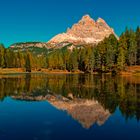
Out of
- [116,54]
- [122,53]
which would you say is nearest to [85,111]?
[122,53]

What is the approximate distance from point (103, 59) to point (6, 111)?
11583 centimetres

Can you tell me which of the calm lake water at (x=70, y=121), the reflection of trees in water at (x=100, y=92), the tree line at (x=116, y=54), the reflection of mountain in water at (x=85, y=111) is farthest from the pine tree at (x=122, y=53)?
the calm lake water at (x=70, y=121)

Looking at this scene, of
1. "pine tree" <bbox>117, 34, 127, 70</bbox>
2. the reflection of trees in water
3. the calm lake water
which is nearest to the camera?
the calm lake water

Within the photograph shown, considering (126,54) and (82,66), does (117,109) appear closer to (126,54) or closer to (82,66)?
(126,54)

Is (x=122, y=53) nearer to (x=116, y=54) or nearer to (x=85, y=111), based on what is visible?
(x=116, y=54)

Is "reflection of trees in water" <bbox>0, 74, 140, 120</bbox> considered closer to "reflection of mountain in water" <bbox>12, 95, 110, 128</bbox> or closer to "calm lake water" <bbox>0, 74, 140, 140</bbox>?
"calm lake water" <bbox>0, 74, 140, 140</bbox>

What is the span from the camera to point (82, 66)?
591 ft

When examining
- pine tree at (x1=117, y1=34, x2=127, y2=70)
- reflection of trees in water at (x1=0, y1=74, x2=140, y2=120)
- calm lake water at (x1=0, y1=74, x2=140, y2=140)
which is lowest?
calm lake water at (x1=0, y1=74, x2=140, y2=140)

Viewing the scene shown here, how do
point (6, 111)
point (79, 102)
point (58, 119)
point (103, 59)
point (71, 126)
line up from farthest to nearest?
point (103, 59) → point (79, 102) → point (6, 111) → point (58, 119) → point (71, 126)

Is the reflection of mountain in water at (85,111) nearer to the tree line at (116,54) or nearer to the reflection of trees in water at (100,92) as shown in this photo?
the reflection of trees in water at (100,92)

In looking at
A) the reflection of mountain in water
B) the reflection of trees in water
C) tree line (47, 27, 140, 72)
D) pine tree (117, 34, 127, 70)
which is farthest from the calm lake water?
tree line (47, 27, 140, 72)

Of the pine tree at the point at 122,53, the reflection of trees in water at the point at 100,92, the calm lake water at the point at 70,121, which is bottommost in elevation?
the calm lake water at the point at 70,121

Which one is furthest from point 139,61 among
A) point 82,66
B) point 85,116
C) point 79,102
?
point 85,116

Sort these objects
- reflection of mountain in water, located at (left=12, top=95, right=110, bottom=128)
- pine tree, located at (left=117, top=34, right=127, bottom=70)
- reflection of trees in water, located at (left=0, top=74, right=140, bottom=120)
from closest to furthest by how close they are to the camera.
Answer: reflection of mountain in water, located at (left=12, top=95, right=110, bottom=128)
reflection of trees in water, located at (left=0, top=74, right=140, bottom=120)
pine tree, located at (left=117, top=34, right=127, bottom=70)
